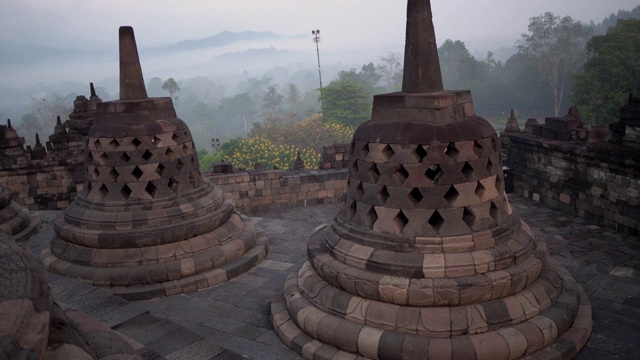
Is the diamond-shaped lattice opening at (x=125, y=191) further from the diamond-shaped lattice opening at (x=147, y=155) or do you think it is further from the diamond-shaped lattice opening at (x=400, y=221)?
the diamond-shaped lattice opening at (x=400, y=221)

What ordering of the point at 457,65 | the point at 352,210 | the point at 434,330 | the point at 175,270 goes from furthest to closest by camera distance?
1. the point at 457,65
2. the point at 175,270
3. the point at 352,210
4. the point at 434,330

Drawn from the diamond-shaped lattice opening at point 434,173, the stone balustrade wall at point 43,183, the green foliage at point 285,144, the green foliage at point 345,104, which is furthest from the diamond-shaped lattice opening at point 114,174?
the green foliage at point 345,104

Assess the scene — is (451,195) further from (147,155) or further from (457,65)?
(457,65)

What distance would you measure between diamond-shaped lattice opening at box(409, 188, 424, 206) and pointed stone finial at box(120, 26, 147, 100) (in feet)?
15.7

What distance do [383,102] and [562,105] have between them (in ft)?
163

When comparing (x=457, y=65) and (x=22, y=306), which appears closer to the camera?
(x=22, y=306)

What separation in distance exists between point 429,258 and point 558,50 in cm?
5173

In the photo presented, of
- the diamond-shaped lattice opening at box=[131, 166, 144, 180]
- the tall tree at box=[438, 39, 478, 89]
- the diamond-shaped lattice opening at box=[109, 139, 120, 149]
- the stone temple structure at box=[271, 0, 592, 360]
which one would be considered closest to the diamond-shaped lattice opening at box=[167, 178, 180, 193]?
the diamond-shaped lattice opening at box=[131, 166, 144, 180]

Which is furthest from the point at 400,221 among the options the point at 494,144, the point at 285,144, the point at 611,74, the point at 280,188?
the point at 285,144

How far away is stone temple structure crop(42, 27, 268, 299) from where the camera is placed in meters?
6.71

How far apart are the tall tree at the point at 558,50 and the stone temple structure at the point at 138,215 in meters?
47.3

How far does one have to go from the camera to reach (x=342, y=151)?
13609 millimetres

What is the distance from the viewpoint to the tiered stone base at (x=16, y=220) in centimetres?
851

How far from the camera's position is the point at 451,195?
483cm
